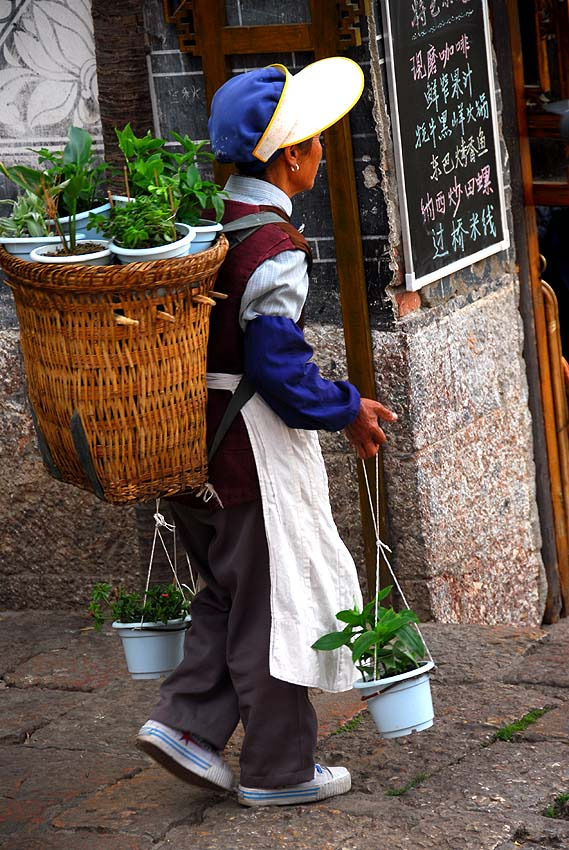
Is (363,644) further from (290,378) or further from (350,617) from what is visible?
(290,378)

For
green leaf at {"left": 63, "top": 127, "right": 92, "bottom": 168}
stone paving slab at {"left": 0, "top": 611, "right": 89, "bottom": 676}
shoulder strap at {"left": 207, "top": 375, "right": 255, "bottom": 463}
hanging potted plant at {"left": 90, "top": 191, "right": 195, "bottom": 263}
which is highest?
green leaf at {"left": 63, "top": 127, "right": 92, "bottom": 168}

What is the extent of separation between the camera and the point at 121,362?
2863 mm

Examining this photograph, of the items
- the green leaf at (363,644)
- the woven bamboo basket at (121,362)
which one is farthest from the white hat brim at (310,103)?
the green leaf at (363,644)

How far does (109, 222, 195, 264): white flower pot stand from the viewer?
282 centimetres

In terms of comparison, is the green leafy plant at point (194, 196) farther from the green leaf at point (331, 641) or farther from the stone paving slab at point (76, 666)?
the stone paving slab at point (76, 666)

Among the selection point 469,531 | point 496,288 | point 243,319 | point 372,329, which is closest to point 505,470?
point 469,531

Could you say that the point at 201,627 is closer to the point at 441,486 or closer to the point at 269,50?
the point at 441,486

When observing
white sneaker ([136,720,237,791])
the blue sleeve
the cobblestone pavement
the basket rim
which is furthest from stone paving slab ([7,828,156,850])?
the basket rim

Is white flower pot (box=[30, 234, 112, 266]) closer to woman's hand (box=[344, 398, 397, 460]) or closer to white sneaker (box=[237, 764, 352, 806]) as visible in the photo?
woman's hand (box=[344, 398, 397, 460])

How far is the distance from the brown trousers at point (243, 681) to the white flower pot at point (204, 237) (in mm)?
649

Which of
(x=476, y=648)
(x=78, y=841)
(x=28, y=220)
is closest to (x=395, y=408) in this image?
(x=476, y=648)

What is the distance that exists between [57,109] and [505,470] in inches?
87.6

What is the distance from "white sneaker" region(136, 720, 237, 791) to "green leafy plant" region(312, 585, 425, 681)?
1.40 ft

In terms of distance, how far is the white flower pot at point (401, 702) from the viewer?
3.11 m
